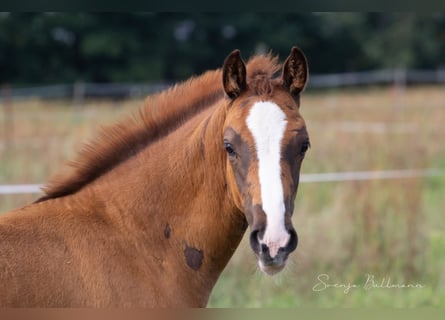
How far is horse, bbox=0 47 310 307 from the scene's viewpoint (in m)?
2.84

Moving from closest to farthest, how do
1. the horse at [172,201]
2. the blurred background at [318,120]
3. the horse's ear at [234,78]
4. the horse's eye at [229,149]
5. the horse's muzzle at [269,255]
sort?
the horse's muzzle at [269,255], the horse at [172,201], the horse's eye at [229,149], the horse's ear at [234,78], the blurred background at [318,120]

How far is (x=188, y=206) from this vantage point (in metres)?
3.26

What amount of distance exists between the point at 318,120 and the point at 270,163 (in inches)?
469

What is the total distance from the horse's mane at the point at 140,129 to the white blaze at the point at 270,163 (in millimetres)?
431

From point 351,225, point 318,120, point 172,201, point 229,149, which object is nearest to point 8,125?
point 318,120

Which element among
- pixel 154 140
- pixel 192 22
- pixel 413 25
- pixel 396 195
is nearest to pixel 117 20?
pixel 192 22

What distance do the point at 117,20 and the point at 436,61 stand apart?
16643 mm

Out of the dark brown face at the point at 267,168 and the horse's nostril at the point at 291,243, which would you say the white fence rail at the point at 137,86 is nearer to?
the dark brown face at the point at 267,168

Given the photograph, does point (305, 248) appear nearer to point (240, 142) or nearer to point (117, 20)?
point (240, 142)

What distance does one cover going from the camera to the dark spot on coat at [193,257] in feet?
10.6

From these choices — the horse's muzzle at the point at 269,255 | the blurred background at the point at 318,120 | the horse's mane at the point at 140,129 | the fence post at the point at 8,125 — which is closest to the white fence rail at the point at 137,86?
the blurred background at the point at 318,120

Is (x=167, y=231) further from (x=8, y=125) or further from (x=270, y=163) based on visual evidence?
(x=8, y=125)

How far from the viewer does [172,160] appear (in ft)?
10.9

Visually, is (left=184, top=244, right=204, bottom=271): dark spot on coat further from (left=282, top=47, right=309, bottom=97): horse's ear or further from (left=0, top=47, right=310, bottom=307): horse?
(left=282, top=47, right=309, bottom=97): horse's ear
